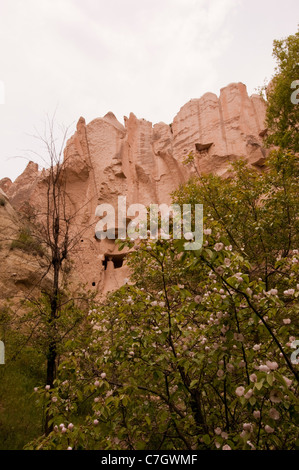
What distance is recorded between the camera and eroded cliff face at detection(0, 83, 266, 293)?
2172 cm

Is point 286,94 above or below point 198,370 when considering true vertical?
above

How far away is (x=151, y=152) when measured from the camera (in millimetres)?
24781

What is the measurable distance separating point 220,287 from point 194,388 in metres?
1.28

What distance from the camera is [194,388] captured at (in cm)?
338

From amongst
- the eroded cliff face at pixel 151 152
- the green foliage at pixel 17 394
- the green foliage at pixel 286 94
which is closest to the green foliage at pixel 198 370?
the green foliage at pixel 17 394

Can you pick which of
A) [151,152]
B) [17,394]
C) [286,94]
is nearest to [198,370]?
[17,394]

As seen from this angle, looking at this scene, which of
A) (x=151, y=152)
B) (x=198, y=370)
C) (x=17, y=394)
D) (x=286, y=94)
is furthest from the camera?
(x=151, y=152)

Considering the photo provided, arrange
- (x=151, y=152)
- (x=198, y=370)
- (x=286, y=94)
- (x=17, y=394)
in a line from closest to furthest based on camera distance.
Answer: (x=198, y=370)
(x=17, y=394)
(x=286, y=94)
(x=151, y=152)

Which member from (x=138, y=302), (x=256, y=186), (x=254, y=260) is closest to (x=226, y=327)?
(x=138, y=302)

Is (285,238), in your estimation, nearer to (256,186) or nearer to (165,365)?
(256,186)

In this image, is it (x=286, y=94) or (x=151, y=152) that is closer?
(x=286, y=94)

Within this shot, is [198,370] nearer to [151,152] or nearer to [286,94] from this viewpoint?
[286,94]

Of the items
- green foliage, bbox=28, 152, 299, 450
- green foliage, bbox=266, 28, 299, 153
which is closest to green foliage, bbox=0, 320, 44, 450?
green foliage, bbox=28, 152, 299, 450

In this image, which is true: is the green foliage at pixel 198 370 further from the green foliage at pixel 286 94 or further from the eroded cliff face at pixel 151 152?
the eroded cliff face at pixel 151 152
